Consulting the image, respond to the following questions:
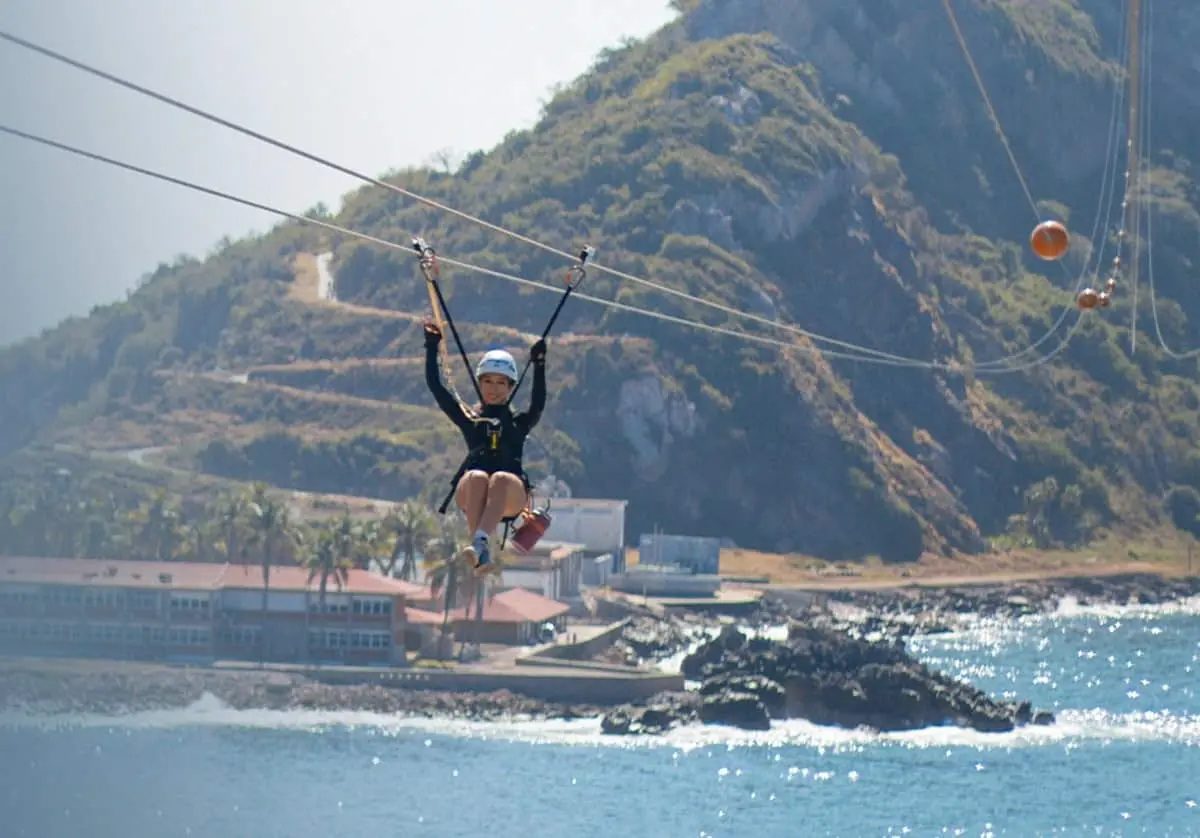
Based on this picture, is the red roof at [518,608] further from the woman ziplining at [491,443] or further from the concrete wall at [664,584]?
the woman ziplining at [491,443]

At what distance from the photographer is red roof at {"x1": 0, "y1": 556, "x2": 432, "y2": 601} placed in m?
99.3

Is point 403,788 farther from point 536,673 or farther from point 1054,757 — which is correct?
point 1054,757

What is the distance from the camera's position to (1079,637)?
144 m

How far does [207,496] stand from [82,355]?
5742 cm

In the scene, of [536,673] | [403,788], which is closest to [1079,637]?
[536,673]

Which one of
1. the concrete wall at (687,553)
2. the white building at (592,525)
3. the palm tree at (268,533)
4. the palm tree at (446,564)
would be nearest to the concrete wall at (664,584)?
the white building at (592,525)

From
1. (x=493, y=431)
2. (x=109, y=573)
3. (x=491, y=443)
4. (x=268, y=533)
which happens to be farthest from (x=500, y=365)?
(x=268, y=533)

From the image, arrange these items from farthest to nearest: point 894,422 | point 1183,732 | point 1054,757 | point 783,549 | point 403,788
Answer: point 894,422 < point 783,549 < point 1183,732 < point 1054,757 < point 403,788

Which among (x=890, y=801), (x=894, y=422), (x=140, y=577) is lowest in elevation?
(x=890, y=801)

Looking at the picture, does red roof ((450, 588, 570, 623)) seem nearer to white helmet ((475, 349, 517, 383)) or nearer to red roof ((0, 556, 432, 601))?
red roof ((0, 556, 432, 601))

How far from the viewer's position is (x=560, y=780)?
83.9 metres

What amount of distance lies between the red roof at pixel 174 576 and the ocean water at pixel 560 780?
7750mm

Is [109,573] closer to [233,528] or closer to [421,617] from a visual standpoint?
[233,528]

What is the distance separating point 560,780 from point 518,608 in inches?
1099
